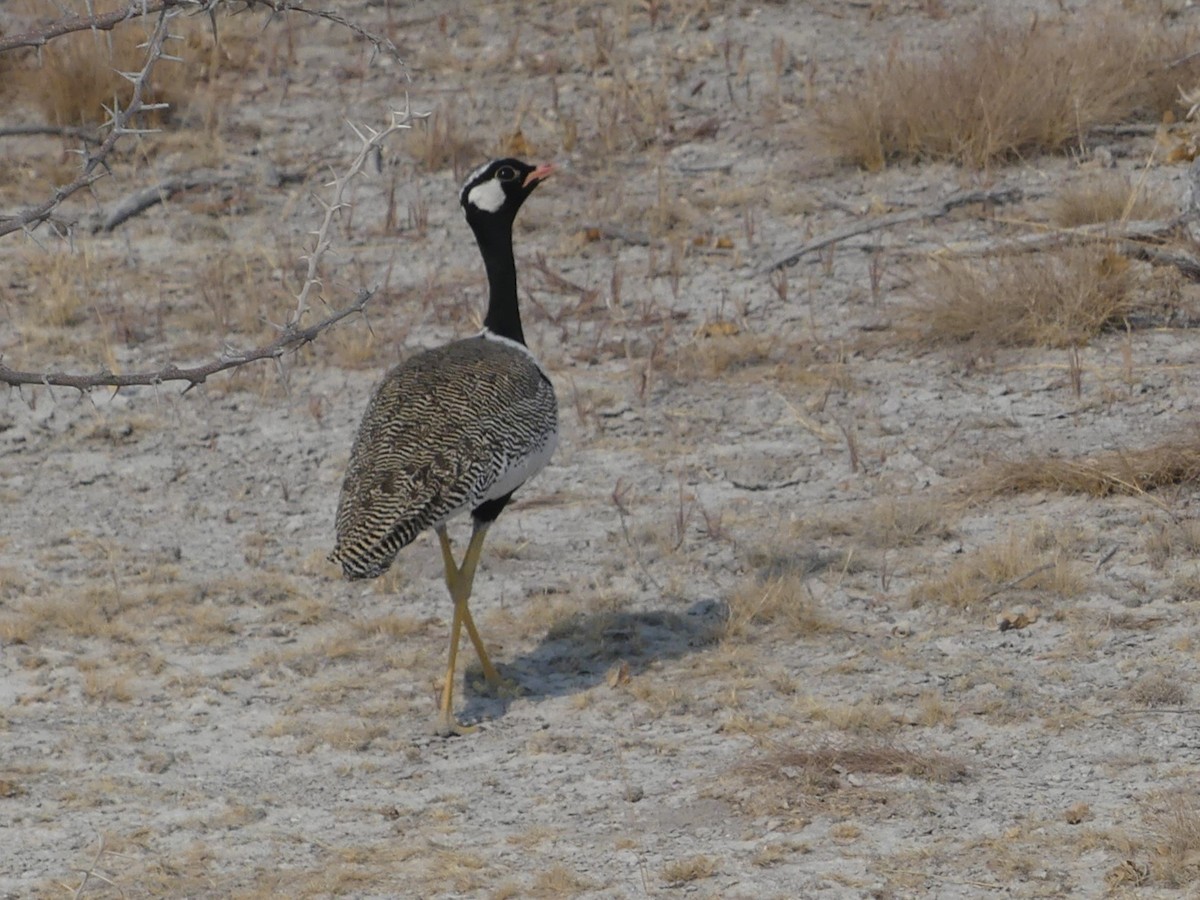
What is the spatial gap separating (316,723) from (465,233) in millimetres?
4806

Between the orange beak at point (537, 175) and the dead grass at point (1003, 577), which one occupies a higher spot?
the orange beak at point (537, 175)

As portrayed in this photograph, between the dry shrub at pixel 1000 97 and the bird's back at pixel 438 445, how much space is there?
4127mm

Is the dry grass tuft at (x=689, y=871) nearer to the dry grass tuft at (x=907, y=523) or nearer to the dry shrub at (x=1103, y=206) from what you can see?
the dry grass tuft at (x=907, y=523)

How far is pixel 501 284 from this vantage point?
6.95 meters

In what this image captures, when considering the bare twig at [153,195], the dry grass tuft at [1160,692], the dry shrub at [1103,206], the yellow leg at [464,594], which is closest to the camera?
the dry grass tuft at [1160,692]

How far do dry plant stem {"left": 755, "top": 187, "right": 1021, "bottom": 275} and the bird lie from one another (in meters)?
2.92

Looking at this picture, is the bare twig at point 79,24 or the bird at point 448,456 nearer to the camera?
the bare twig at point 79,24

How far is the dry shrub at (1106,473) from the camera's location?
6859 mm

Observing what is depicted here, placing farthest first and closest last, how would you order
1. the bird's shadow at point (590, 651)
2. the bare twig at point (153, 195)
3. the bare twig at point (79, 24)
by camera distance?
the bare twig at point (153, 195) < the bird's shadow at point (590, 651) < the bare twig at point (79, 24)

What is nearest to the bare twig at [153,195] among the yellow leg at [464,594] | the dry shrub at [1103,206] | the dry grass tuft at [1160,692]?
the dry shrub at [1103,206]

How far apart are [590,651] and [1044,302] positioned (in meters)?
3.02

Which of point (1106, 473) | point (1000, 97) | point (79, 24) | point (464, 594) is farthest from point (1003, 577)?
point (79, 24)

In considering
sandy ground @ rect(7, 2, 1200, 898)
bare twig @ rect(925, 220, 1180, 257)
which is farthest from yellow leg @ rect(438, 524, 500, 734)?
bare twig @ rect(925, 220, 1180, 257)

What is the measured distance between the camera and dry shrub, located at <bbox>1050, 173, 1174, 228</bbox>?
8836 mm
